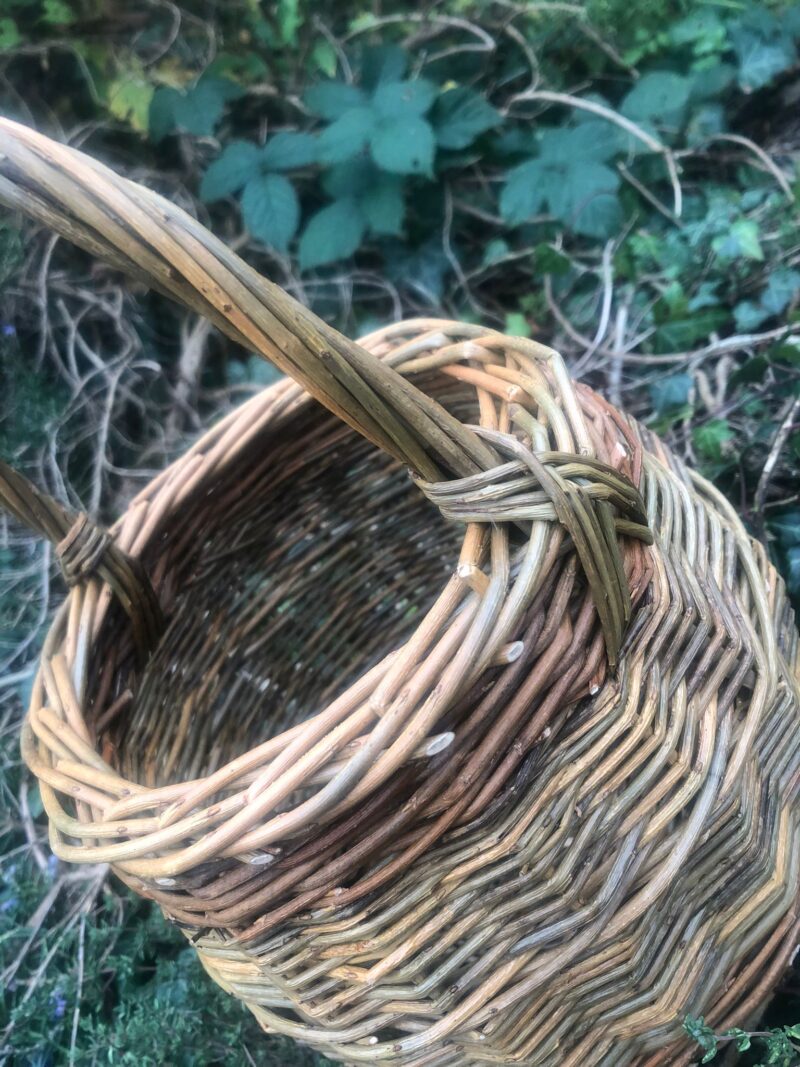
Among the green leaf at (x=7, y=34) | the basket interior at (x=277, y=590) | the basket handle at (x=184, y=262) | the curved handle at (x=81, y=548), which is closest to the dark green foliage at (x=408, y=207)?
the green leaf at (x=7, y=34)

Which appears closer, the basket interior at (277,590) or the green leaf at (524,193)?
the basket interior at (277,590)

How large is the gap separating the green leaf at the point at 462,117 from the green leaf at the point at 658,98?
0.67ft

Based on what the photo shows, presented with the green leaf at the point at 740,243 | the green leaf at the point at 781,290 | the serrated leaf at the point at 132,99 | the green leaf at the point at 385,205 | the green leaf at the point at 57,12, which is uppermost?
the green leaf at the point at 57,12

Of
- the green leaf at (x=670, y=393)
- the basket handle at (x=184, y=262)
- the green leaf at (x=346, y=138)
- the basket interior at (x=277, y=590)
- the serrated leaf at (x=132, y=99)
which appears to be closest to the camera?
the basket handle at (x=184, y=262)

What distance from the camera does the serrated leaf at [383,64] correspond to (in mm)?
1221

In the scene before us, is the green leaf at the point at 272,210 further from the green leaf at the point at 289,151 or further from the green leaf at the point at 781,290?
the green leaf at the point at 781,290

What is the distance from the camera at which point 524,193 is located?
3.86ft

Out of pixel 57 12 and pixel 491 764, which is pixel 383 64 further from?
pixel 491 764

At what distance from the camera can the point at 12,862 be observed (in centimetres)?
98

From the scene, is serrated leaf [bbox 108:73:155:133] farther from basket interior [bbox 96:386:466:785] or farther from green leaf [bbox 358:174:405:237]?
basket interior [bbox 96:386:466:785]

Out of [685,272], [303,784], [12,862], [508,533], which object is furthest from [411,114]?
[12,862]

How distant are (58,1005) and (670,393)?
102cm

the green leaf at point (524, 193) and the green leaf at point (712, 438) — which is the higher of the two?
the green leaf at point (524, 193)

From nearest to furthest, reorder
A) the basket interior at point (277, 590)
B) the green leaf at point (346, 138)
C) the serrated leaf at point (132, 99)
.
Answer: the basket interior at point (277, 590) < the green leaf at point (346, 138) < the serrated leaf at point (132, 99)
